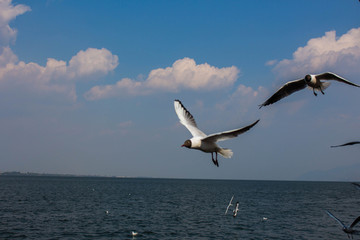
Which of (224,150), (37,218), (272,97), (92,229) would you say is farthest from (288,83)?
(37,218)

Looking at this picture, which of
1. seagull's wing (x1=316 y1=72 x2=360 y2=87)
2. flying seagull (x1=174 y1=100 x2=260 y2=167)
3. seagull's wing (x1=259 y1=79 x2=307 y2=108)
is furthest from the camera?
seagull's wing (x1=259 y1=79 x2=307 y2=108)

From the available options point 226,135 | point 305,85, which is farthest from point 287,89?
point 226,135

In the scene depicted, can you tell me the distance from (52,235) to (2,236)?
4.22 m

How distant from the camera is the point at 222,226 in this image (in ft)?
126

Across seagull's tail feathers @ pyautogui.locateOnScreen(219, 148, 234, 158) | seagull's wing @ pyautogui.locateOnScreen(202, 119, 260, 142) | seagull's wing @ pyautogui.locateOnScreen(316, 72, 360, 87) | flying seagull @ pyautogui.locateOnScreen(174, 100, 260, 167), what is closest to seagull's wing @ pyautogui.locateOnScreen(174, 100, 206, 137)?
flying seagull @ pyautogui.locateOnScreen(174, 100, 260, 167)

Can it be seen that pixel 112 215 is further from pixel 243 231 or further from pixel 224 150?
pixel 224 150

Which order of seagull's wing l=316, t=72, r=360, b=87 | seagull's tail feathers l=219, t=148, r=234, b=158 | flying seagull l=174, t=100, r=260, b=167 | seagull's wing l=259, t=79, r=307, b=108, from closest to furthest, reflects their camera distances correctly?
1. flying seagull l=174, t=100, r=260, b=167
2. seagull's wing l=316, t=72, r=360, b=87
3. seagull's tail feathers l=219, t=148, r=234, b=158
4. seagull's wing l=259, t=79, r=307, b=108

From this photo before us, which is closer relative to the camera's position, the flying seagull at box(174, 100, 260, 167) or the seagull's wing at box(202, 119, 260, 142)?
the seagull's wing at box(202, 119, 260, 142)

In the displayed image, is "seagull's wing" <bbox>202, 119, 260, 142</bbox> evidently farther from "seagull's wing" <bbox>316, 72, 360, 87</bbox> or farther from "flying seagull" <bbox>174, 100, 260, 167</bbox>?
"seagull's wing" <bbox>316, 72, 360, 87</bbox>

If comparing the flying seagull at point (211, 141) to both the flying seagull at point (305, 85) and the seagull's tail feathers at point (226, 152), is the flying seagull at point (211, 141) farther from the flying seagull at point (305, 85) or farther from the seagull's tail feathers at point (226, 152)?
the flying seagull at point (305, 85)

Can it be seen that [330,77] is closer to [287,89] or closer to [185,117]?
[287,89]

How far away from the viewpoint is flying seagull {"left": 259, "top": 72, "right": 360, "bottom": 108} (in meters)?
7.04

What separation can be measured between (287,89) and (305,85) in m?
0.46

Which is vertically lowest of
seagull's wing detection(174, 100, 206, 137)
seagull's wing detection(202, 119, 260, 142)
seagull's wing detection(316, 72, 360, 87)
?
seagull's wing detection(202, 119, 260, 142)
